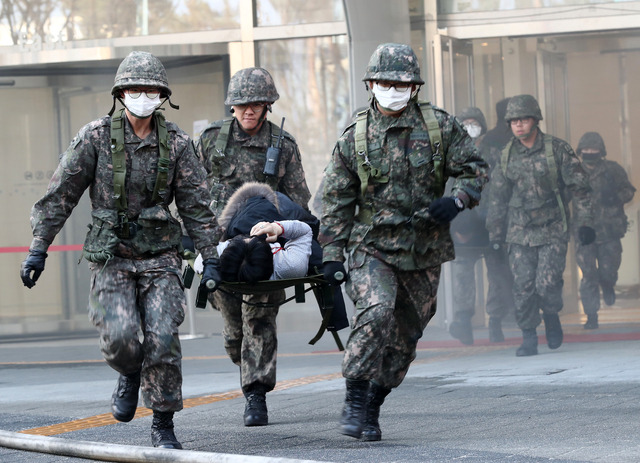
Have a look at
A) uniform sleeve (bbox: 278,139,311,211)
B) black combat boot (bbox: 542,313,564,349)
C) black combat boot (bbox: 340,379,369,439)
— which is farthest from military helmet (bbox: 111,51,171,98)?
black combat boot (bbox: 542,313,564,349)

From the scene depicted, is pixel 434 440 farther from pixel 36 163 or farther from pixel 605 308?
pixel 36 163

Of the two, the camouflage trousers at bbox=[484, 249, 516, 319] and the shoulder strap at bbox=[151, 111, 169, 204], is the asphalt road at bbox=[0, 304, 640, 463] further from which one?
the shoulder strap at bbox=[151, 111, 169, 204]

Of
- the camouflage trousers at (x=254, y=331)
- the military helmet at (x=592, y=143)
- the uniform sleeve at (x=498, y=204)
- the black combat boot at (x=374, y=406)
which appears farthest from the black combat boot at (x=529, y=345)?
the black combat boot at (x=374, y=406)

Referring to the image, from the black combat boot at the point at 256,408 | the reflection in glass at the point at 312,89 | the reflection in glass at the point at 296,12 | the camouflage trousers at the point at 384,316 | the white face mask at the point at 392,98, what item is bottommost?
the black combat boot at the point at 256,408

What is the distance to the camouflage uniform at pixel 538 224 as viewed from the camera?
1048 centimetres

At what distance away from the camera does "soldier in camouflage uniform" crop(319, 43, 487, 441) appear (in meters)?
6.31

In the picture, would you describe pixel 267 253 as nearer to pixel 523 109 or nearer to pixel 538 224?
pixel 538 224

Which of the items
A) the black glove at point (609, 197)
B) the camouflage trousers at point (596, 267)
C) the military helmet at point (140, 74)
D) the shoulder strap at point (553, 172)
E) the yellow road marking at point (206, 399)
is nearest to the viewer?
the military helmet at point (140, 74)

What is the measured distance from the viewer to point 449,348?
11320 millimetres

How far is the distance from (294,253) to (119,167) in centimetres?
112

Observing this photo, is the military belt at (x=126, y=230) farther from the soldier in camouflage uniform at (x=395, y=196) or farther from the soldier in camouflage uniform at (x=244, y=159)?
the soldier in camouflage uniform at (x=244, y=159)

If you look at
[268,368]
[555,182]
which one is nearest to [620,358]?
[555,182]

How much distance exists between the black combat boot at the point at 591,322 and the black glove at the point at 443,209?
556cm

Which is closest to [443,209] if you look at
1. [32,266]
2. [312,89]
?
[32,266]
